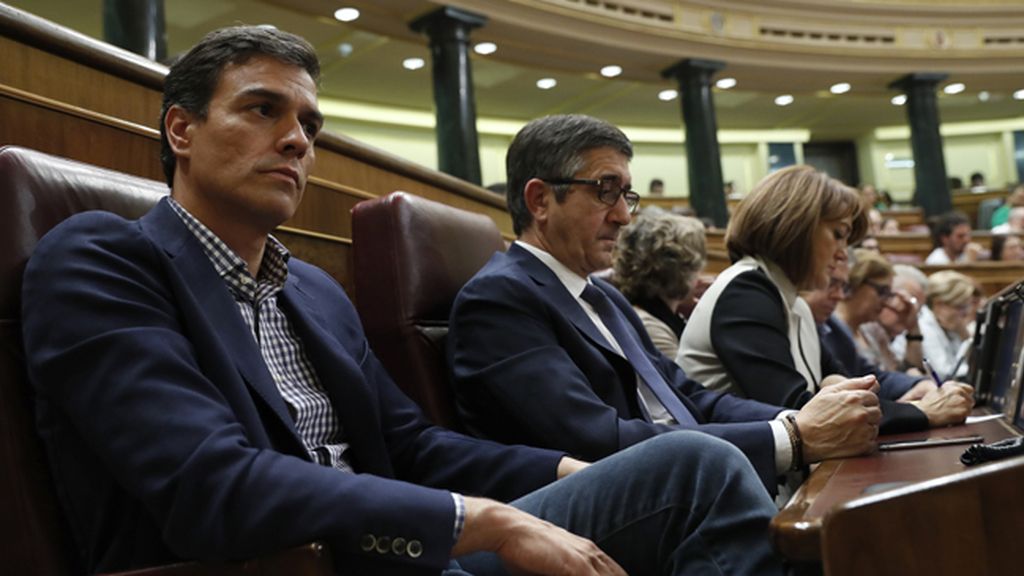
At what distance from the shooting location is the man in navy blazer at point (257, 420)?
0.73 metres

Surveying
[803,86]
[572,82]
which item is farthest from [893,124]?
[572,82]

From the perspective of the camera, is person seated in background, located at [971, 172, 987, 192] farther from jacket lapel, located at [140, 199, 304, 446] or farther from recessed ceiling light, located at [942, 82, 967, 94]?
jacket lapel, located at [140, 199, 304, 446]

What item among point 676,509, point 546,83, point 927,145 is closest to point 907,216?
point 927,145

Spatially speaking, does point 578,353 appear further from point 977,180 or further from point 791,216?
point 977,180

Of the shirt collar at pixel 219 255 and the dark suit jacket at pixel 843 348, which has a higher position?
the shirt collar at pixel 219 255

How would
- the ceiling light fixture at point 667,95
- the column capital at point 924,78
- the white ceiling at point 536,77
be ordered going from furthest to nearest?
the ceiling light fixture at point 667,95, the column capital at point 924,78, the white ceiling at point 536,77

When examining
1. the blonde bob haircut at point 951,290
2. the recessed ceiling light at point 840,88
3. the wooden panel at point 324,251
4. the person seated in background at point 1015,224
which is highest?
the recessed ceiling light at point 840,88

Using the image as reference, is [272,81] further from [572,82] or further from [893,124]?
[893,124]

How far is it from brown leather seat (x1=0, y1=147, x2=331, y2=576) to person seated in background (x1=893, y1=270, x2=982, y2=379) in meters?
2.98

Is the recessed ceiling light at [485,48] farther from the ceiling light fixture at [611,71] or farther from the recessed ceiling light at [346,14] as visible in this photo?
the ceiling light fixture at [611,71]

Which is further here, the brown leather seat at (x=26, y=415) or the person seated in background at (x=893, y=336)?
the person seated in background at (x=893, y=336)

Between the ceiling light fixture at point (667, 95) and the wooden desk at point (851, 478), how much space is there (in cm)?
763

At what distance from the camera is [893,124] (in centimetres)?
1082

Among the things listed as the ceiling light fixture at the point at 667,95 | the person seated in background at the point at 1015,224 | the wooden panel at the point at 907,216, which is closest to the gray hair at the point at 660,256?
the person seated in background at the point at 1015,224
